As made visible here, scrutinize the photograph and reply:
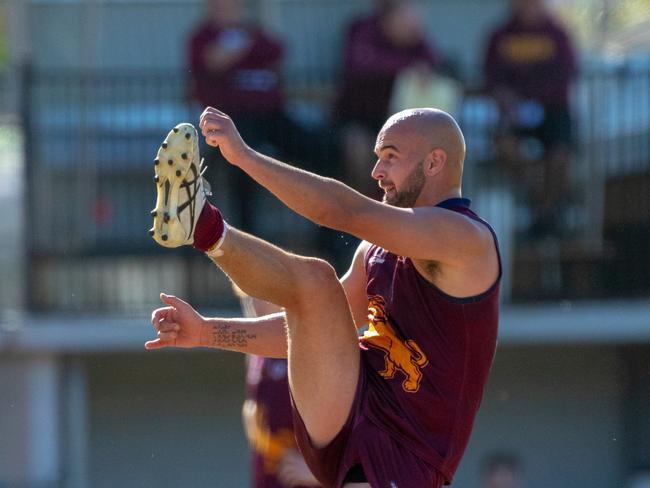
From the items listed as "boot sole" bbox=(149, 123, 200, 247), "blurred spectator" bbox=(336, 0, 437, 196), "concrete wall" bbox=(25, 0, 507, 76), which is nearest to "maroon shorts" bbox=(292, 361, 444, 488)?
"boot sole" bbox=(149, 123, 200, 247)

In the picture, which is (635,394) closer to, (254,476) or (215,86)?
(215,86)

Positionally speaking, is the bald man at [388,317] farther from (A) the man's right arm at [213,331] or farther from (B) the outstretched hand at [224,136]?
(B) the outstretched hand at [224,136]

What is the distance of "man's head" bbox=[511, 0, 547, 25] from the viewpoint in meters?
9.85

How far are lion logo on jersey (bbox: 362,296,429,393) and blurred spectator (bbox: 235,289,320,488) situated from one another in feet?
3.73

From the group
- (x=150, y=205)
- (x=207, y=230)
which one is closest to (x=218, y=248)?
(x=207, y=230)

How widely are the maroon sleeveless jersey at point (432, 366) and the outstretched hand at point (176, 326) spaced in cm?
68

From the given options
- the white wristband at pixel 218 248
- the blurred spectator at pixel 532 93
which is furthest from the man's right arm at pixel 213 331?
the blurred spectator at pixel 532 93

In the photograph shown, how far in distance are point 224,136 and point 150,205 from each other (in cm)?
564

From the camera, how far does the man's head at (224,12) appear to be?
9.62m

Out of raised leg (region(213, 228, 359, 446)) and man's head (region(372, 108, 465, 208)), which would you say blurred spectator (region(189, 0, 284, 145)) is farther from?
raised leg (region(213, 228, 359, 446))

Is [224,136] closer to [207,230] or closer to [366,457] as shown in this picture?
[207,230]

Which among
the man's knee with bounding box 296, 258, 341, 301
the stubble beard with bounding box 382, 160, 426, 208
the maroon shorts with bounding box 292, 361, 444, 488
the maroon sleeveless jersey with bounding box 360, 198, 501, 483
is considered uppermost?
the stubble beard with bounding box 382, 160, 426, 208

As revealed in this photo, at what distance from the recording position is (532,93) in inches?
391

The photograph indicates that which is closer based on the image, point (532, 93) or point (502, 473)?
point (502, 473)
